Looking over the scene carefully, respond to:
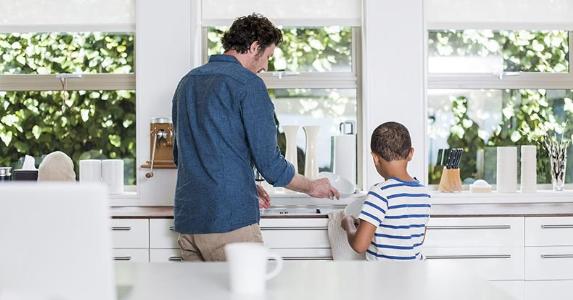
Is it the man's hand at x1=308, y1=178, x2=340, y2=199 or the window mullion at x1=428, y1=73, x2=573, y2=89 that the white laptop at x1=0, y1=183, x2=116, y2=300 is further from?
the window mullion at x1=428, y1=73, x2=573, y2=89

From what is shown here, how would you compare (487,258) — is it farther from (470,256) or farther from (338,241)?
(338,241)

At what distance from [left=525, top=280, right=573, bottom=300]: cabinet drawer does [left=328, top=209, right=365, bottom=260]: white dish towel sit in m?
0.89

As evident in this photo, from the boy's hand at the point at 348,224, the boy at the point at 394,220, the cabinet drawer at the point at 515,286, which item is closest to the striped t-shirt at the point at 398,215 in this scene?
the boy at the point at 394,220

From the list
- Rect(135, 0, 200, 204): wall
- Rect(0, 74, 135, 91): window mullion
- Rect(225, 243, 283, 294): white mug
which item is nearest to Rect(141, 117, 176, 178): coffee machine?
Rect(135, 0, 200, 204): wall

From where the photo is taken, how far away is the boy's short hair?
254 cm

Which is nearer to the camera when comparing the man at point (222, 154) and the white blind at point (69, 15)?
the man at point (222, 154)

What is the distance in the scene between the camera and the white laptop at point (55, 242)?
1.00 m

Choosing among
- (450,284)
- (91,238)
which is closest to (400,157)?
(450,284)

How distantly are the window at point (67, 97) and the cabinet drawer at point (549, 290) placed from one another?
7.28ft

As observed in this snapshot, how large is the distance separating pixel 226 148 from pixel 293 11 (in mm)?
1773

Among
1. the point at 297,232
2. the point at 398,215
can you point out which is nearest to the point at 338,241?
the point at 297,232

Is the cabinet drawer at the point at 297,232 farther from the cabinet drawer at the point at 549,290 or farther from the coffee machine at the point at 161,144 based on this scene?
the cabinet drawer at the point at 549,290

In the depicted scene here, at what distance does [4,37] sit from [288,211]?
204 cm

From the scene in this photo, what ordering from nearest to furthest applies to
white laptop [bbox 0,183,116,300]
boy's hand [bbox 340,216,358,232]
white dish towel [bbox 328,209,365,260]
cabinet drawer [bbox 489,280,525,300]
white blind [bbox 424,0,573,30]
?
white laptop [bbox 0,183,116,300], boy's hand [bbox 340,216,358,232], white dish towel [bbox 328,209,365,260], cabinet drawer [bbox 489,280,525,300], white blind [bbox 424,0,573,30]
